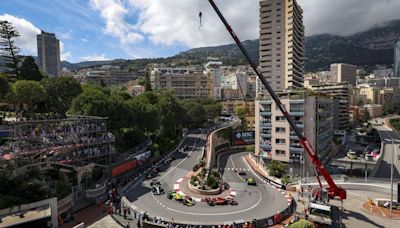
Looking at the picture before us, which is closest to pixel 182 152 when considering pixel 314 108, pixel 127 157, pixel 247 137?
pixel 127 157

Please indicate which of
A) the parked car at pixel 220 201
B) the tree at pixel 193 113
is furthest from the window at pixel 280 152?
the tree at pixel 193 113

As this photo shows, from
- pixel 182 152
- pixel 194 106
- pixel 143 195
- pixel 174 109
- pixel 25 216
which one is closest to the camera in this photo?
pixel 25 216

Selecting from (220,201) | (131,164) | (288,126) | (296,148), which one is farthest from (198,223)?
(288,126)

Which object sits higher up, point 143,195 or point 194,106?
point 194,106

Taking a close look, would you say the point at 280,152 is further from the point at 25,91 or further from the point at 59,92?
the point at 59,92

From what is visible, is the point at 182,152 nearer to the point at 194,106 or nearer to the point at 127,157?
the point at 127,157

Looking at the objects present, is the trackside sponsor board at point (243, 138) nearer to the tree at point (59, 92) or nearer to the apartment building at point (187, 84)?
the tree at point (59, 92)

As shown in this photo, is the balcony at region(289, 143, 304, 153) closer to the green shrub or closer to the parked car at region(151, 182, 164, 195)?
the green shrub
